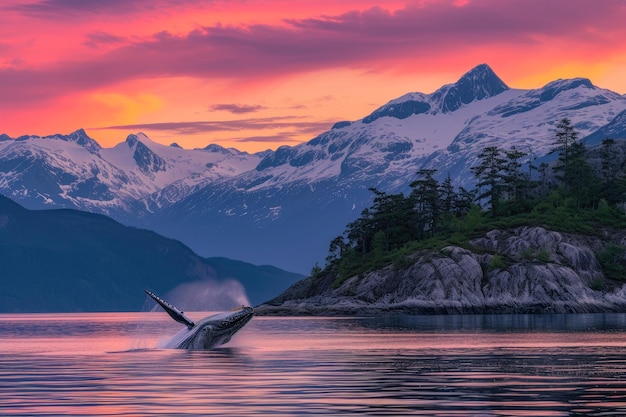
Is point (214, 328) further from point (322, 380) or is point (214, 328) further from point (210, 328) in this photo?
point (322, 380)

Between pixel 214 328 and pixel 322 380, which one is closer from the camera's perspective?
pixel 322 380

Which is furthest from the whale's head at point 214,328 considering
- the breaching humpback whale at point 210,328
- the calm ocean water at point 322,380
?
the calm ocean water at point 322,380

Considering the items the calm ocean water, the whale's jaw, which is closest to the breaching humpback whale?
the whale's jaw

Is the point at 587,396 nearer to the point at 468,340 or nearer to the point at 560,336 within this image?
the point at 468,340

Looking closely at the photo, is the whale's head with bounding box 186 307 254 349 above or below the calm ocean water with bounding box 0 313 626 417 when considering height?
above

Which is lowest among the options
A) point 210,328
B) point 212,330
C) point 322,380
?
point 322,380

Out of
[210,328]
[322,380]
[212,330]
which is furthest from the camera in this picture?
[212,330]

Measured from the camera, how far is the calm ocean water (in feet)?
176

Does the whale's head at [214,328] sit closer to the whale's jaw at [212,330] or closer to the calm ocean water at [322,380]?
the whale's jaw at [212,330]

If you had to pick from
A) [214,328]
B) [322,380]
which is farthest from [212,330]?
[322,380]

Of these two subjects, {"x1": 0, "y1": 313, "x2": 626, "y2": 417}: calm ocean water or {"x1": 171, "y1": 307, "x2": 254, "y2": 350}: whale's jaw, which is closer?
{"x1": 0, "y1": 313, "x2": 626, "y2": 417}: calm ocean water

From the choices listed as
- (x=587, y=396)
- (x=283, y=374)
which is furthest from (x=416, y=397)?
(x=283, y=374)

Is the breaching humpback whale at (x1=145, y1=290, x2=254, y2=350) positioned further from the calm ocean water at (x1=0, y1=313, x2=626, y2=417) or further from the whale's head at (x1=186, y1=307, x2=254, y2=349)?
the calm ocean water at (x1=0, y1=313, x2=626, y2=417)

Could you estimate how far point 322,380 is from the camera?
6862cm
